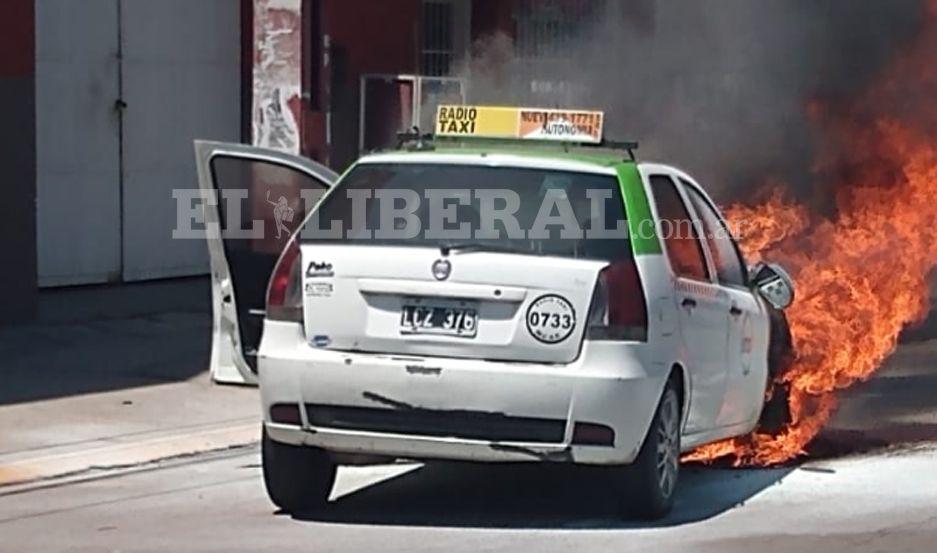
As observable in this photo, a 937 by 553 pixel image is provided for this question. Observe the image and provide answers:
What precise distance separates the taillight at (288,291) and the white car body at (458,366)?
41 millimetres

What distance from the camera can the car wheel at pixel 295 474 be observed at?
342 inches

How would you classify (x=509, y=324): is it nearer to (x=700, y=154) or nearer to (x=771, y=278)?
(x=771, y=278)

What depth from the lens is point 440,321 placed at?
825cm

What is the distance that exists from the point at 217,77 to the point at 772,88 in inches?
178

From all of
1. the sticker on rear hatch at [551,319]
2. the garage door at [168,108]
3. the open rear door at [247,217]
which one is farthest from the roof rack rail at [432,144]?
the garage door at [168,108]

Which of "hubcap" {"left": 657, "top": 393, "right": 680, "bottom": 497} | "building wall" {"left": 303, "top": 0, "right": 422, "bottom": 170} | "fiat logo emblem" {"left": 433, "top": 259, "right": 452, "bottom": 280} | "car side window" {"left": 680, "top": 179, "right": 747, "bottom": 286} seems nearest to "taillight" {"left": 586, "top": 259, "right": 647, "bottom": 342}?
"hubcap" {"left": 657, "top": 393, "right": 680, "bottom": 497}

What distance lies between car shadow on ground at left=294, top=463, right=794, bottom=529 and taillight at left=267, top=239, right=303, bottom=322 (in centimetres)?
94

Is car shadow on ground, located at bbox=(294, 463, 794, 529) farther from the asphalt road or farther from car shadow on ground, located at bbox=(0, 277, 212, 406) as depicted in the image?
car shadow on ground, located at bbox=(0, 277, 212, 406)

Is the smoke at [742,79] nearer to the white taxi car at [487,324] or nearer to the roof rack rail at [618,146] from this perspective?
the roof rack rail at [618,146]

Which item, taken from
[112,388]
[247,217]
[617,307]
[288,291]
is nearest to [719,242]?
[617,307]

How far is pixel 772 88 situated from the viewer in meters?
15.7

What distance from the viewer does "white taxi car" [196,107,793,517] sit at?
8.17 m

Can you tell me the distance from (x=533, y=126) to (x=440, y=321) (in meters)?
1.49

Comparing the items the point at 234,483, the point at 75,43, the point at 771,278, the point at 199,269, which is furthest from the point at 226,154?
the point at 199,269
